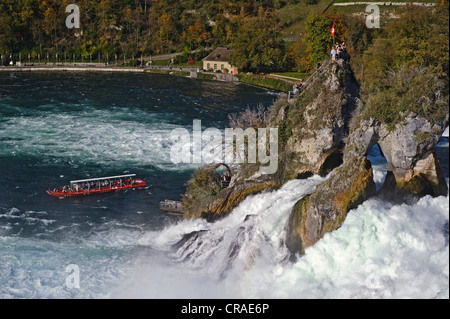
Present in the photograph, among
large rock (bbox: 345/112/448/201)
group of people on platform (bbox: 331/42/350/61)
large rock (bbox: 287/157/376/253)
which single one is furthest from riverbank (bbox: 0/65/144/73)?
large rock (bbox: 287/157/376/253)

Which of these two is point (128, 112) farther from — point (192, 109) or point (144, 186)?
point (144, 186)

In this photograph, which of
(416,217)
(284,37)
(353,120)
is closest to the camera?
(416,217)

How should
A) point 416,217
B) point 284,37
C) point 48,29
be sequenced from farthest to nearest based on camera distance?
point 48,29 → point 284,37 → point 416,217

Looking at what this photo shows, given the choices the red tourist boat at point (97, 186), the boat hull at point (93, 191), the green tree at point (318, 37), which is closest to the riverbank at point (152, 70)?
the green tree at point (318, 37)

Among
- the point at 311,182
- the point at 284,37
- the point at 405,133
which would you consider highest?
the point at 284,37

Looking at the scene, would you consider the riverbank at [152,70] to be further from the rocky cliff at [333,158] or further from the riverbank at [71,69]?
the rocky cliff at [333,158]

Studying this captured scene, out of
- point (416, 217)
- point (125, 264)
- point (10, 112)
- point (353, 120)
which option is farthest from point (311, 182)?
point (10, 112)

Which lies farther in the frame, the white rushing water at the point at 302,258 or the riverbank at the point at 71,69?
the riverbank at the point at 71,69

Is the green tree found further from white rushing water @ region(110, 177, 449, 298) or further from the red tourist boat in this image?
white rushing water @ region(110, 177, 449, 298)
